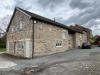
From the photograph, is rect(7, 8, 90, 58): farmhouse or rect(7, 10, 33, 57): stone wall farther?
rect(7, 10, 33, 57): stone wall

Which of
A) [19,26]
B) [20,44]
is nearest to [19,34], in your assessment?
[19,26]

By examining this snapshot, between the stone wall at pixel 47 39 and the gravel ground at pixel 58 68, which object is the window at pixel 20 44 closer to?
the stone wall at pixel 47 39

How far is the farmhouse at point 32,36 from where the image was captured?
19266mm

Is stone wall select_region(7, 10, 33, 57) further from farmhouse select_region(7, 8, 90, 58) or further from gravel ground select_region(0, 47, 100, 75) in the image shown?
gravel ground select_region(0, 47, 100, 75)

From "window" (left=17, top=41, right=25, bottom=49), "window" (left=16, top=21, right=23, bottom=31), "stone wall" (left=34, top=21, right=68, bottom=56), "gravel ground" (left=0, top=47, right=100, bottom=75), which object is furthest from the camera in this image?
"window" (left=16, top=21, right=23, bottom=31)

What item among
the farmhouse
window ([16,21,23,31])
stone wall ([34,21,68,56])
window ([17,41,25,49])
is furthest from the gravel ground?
window ([16,21,23,31])

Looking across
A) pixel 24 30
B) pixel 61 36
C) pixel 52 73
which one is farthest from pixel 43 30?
pixel 52 73

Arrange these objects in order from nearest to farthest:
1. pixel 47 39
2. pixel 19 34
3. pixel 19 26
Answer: pixel 47 39 < pixel 19 34 < pixel 19 26

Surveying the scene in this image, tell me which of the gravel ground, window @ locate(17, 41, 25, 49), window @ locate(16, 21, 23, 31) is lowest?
Result: the gravel ground

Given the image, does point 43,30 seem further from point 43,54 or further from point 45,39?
point 43,54

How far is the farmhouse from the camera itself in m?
19.3

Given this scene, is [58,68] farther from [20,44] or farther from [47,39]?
[20,44]

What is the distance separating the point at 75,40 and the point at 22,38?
16.5 m

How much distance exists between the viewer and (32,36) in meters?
19.2
